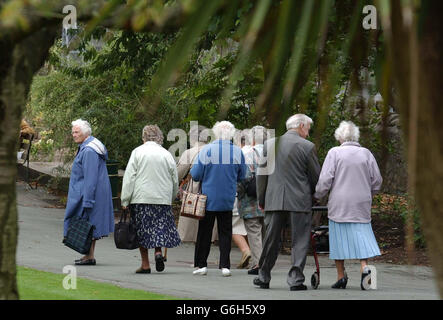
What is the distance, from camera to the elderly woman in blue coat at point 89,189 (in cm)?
1231

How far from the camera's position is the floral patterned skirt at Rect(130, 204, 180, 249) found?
11844 mm

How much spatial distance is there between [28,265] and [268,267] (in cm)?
325

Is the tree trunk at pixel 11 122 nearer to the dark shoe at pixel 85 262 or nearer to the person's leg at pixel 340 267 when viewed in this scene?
the person's leg at pixel 340 267

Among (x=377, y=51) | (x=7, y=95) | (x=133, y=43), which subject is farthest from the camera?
(x=133, y=43)

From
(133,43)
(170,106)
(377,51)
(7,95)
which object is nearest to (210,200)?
(133,43)

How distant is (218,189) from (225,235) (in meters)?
0.61

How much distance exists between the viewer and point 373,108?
177cm

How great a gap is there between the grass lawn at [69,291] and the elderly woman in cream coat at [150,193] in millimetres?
1521

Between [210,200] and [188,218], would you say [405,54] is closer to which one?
[210,200]

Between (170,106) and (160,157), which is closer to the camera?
(160,157)

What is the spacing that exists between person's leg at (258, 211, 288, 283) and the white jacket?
1.90m

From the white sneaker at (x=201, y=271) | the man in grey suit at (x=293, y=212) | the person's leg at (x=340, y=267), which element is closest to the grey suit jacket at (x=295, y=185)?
the man in grey suit at (x=293, y=212)

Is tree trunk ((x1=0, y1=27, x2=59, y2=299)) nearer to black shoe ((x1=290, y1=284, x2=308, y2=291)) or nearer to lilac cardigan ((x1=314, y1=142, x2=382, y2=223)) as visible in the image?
black shoe ((x1=290, y1=284, x2=308, y2=291))
